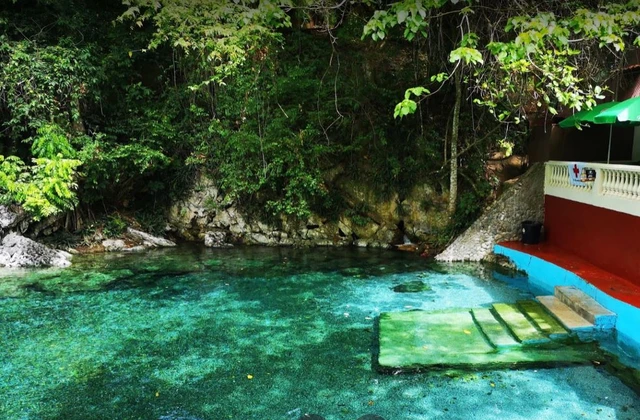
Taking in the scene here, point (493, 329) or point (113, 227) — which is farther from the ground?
point (113, 227)

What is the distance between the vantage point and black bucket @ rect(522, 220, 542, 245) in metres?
8.95

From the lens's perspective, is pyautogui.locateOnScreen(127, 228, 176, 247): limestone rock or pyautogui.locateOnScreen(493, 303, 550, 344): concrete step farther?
pyautogui.locateOnScreen(127, 228, 176, 247): limestone rock

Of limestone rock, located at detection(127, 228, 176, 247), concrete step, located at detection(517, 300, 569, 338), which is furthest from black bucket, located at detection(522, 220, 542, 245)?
limestone rock, located at detection(127, 228, 176, 247)

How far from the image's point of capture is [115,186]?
38.7 ft

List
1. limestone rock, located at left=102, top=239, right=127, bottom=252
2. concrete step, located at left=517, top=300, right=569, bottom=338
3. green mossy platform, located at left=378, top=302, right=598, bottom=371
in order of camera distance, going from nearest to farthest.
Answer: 1. green mossy platform, located at left=378, top=302, right=598, bottom=371
2. concrete step, located at left=517, top=300, right=569, bottom=338
3. limestone rock, located at left=102, top=239, right=127, bottom=252

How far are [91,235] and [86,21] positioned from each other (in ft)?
16.6

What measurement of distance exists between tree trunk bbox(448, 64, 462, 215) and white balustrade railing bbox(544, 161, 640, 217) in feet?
6.78

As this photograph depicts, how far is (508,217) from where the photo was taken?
31.3 feet

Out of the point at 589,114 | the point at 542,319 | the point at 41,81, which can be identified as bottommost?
the point at 542,319

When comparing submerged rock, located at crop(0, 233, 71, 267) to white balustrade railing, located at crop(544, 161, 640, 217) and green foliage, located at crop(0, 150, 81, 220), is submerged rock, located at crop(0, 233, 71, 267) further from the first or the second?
white balustrade railing, located at crop(544, 161, 640, 217)

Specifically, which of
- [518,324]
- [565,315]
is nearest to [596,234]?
[565,315]

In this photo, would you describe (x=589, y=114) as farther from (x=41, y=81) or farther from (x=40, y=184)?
(x=41, y=81)

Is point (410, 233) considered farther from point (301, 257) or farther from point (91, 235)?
point (91, 235)

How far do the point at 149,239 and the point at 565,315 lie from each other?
938cm
